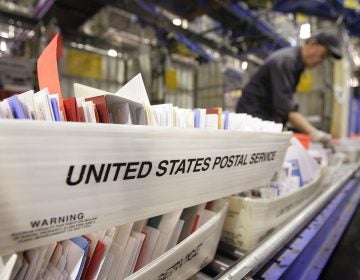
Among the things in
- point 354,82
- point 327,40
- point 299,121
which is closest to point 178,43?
point 327,40

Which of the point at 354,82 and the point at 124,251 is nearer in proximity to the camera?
the point at 124,251

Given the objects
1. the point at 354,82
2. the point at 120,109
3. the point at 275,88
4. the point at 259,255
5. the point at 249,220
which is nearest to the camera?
the point at 120,109

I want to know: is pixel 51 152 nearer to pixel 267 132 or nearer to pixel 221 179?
pixel 221 179

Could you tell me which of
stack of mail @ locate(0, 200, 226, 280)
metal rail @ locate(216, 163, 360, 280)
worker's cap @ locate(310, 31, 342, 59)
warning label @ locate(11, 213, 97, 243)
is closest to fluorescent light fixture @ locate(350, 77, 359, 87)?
worker's cap @ locate(310, 31, 342, 59)

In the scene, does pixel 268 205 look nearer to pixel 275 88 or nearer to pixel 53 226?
pixel 53 226

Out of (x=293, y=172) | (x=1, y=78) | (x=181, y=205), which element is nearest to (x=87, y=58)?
(x=1, y=78)

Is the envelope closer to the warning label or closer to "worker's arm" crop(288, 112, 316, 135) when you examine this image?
the warning label

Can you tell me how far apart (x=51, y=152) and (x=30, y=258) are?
200 millimetres

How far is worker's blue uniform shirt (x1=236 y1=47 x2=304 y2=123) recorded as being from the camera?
1553mm

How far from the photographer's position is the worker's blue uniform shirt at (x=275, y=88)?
1.55 m

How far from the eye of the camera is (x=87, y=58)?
3252mm

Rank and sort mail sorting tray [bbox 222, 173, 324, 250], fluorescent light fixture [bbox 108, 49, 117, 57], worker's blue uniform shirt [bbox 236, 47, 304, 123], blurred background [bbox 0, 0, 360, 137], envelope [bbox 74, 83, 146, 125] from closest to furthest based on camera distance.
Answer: envelope [bbox 74, 83, 146, 125], mail sorting tray [bbox 222, 173, 324, 250], worker's blue uniform shirt [bbox 236, 47, 304, 123], blurred background [bbox 0, 0, 360, 137], fluorescent light fixture [bbox 108, 49, 117, 57]

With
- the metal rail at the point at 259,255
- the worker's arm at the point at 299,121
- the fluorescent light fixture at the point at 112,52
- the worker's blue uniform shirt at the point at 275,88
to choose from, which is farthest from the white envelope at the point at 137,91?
the fluorescent light fixture at the point at 112,52

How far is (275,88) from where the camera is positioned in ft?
5.15
